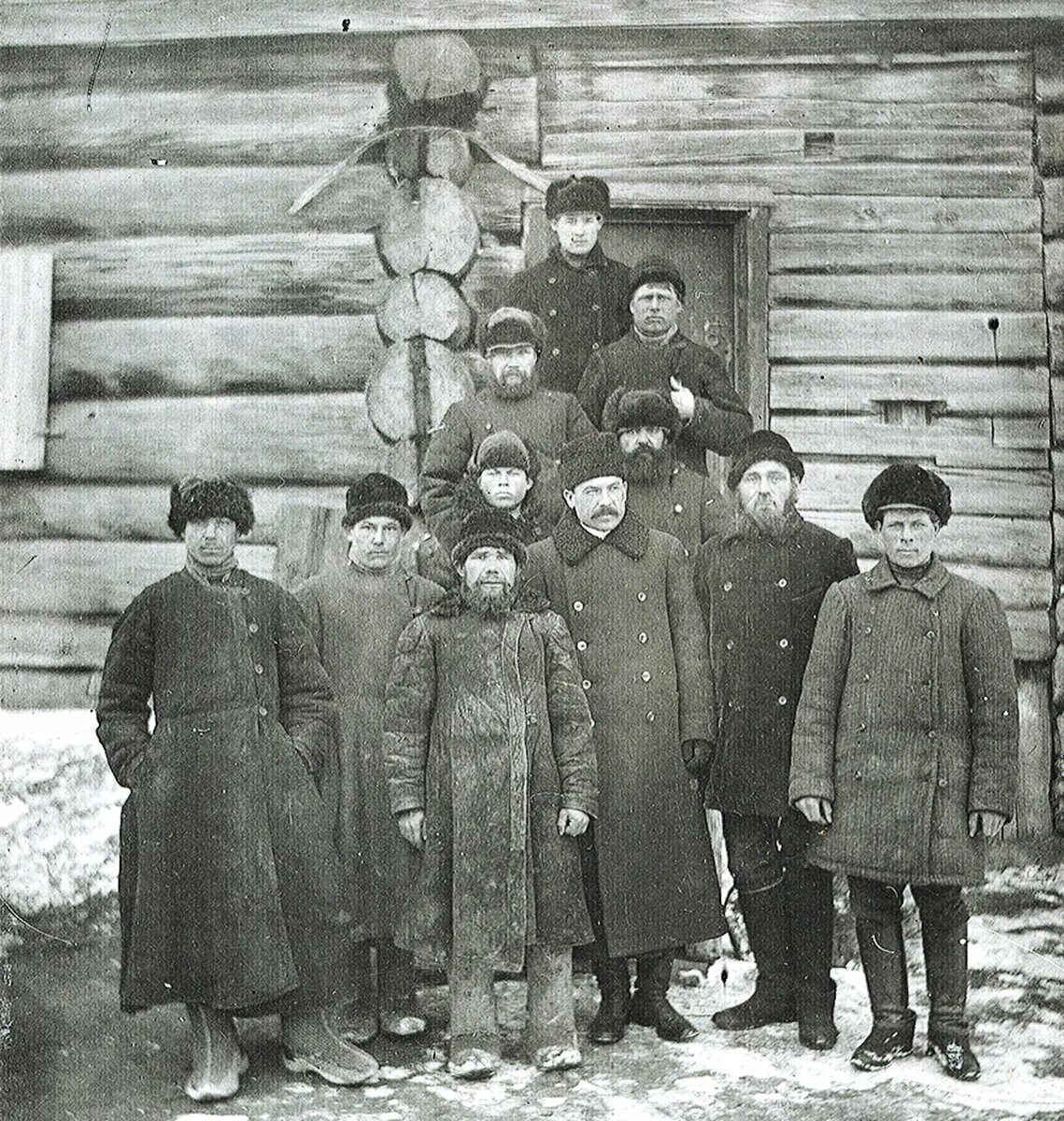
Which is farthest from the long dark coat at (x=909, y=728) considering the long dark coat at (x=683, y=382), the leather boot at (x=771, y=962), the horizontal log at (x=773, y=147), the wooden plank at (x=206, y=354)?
the wooden plank at (x=206, y=354)

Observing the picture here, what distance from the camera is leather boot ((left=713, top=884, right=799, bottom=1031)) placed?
3357mm

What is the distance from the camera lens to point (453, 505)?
140 inches

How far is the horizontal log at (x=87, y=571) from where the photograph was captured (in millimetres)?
4128

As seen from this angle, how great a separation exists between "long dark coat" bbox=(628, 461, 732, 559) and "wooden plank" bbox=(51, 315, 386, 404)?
1.25 m

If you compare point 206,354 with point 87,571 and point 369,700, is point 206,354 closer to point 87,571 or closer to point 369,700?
point 87,571

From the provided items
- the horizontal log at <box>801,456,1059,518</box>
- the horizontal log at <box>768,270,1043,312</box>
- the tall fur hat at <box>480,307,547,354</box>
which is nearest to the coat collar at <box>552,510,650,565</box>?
the tall fur hat at <box>480,307,547,354</box>

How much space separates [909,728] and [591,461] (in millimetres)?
1074

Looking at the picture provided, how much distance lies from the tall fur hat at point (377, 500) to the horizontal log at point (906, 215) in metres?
1.84

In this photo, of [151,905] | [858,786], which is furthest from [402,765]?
[858,786]

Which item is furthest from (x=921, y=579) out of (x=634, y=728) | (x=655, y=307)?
(x=655, y=307)

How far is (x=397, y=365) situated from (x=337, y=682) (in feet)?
4.35

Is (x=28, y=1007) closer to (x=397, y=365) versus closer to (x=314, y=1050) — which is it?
(x=314, y=1050)

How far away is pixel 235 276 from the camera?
4.22 meters

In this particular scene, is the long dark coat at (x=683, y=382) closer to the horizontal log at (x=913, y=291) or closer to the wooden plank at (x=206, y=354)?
the horizontal log at (x=913, y=291)
